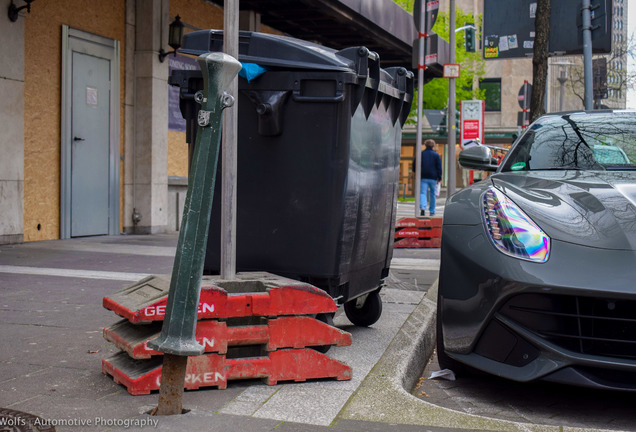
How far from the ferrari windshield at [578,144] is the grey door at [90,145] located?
25.4ft

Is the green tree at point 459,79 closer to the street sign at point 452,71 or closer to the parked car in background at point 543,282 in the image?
the street sign at point 452,71

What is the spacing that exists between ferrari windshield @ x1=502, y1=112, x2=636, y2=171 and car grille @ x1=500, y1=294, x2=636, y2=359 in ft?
4.68

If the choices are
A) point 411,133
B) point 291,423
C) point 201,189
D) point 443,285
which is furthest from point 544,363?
point 411,133

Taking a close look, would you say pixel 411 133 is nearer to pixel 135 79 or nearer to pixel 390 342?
pixel 135 79

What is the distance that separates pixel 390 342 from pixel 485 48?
21723mm

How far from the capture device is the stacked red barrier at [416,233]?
11258 mm

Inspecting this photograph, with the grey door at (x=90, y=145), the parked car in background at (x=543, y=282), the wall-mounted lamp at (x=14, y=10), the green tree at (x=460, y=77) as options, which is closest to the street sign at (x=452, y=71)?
the grey door at (x=90, y=145)

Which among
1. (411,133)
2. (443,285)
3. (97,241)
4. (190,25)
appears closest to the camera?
(443,285)

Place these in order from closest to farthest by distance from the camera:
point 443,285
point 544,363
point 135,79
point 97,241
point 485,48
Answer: point 544,363 < point 443,285 < point 97,241 < point 135,79 < point 485,48

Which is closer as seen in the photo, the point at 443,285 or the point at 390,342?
the point at 443,285

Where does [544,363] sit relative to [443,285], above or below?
below

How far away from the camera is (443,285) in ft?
11.9

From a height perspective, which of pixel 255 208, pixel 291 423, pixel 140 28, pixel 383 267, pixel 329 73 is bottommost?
pixel 291 423

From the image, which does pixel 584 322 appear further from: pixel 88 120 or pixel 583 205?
pixel 88 120
